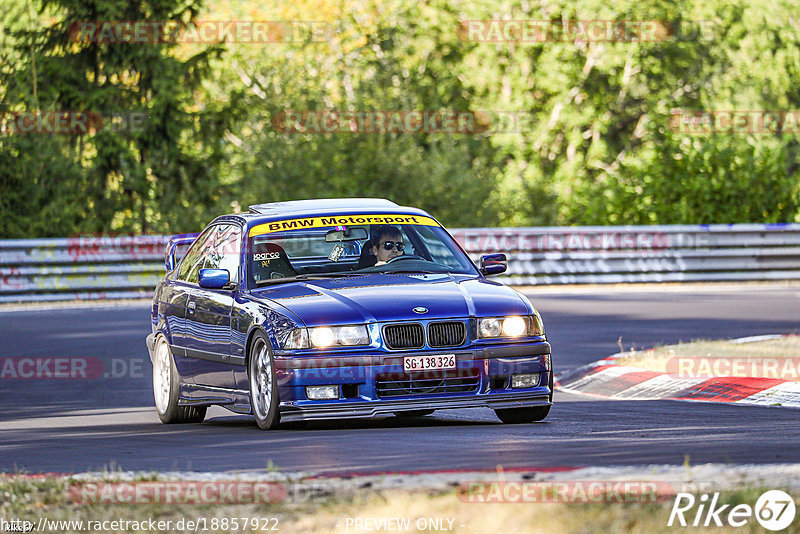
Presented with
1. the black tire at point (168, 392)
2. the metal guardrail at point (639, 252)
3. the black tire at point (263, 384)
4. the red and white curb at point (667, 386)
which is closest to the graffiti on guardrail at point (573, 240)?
the metal guardrail at point (639, 252)

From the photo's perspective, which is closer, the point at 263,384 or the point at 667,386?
the point at 263,384

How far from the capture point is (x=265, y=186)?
35.9m

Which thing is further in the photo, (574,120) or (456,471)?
(574,120)

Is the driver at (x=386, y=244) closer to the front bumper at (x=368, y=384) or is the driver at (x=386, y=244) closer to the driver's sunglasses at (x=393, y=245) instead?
the driver's sunglasses at (x=393, y=245)

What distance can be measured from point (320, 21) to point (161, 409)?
38.0m

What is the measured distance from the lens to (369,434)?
10180 millimetres

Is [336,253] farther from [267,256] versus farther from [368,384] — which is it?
[368,384]

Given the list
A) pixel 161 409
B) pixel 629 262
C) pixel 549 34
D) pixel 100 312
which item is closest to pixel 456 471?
pixel 161 409

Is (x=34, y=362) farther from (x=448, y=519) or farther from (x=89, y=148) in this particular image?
(x=89, y=148)

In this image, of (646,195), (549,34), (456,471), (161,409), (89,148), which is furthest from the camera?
(549,34)

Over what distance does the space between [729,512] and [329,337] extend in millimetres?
4530

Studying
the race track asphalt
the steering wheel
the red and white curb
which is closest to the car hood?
the steering wheel

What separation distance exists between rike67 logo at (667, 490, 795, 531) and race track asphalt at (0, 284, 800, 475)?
64.0 inches

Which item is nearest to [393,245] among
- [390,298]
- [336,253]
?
[336,253]
